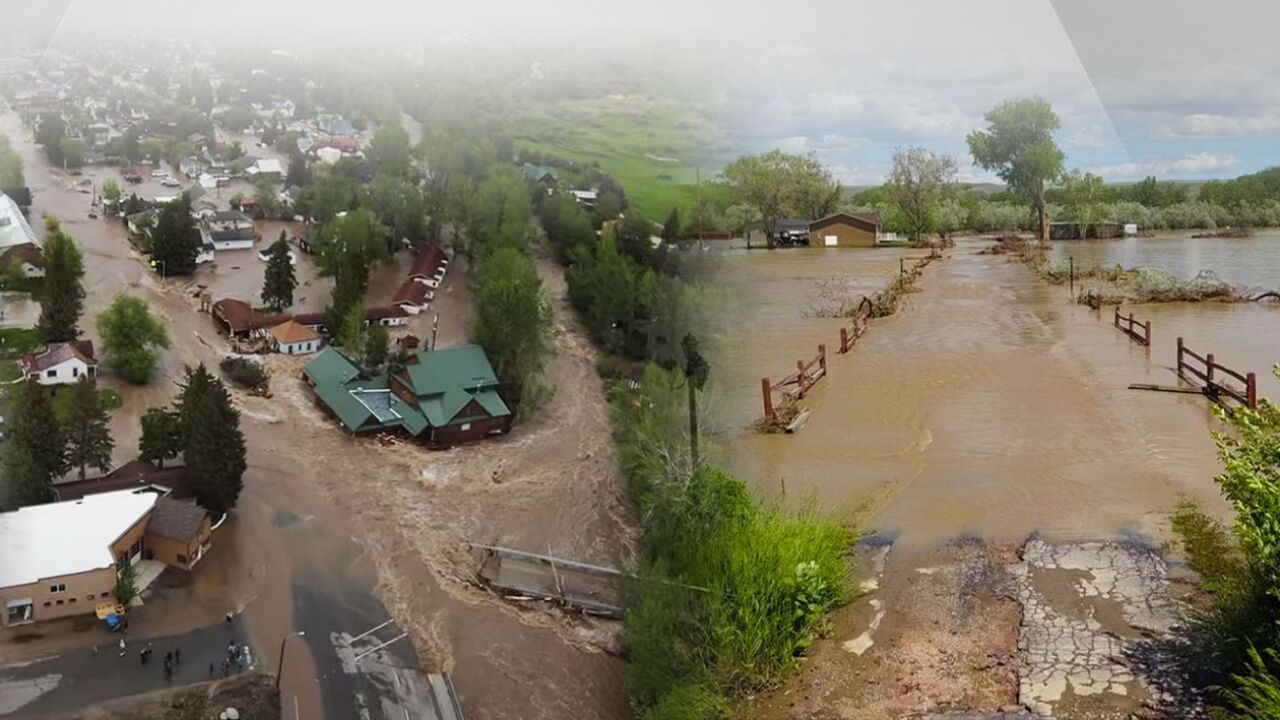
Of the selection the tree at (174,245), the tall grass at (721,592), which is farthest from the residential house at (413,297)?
the tall grass at (721,592)

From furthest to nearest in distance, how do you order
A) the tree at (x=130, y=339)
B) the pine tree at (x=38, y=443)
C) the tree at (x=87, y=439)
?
the tree at (x=130, y=339) → the tree at (x=87, y=439) → the pine tree at (x=38, y=443)

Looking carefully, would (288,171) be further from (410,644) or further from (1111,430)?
(1111,430)

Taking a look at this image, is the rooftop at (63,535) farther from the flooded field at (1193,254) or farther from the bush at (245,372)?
the flooded field at (1193,254)

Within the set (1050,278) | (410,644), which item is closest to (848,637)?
(410,644)

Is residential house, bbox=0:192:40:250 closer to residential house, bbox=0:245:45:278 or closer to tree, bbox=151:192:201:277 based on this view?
residential house, bbox=0:245:45:278

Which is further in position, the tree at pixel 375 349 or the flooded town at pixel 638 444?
the tree at pixel 375 349

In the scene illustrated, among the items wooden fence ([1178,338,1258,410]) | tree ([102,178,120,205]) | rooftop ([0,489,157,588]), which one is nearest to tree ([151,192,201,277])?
tree ([102,178,120,205])

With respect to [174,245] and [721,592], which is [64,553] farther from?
[174,245]
